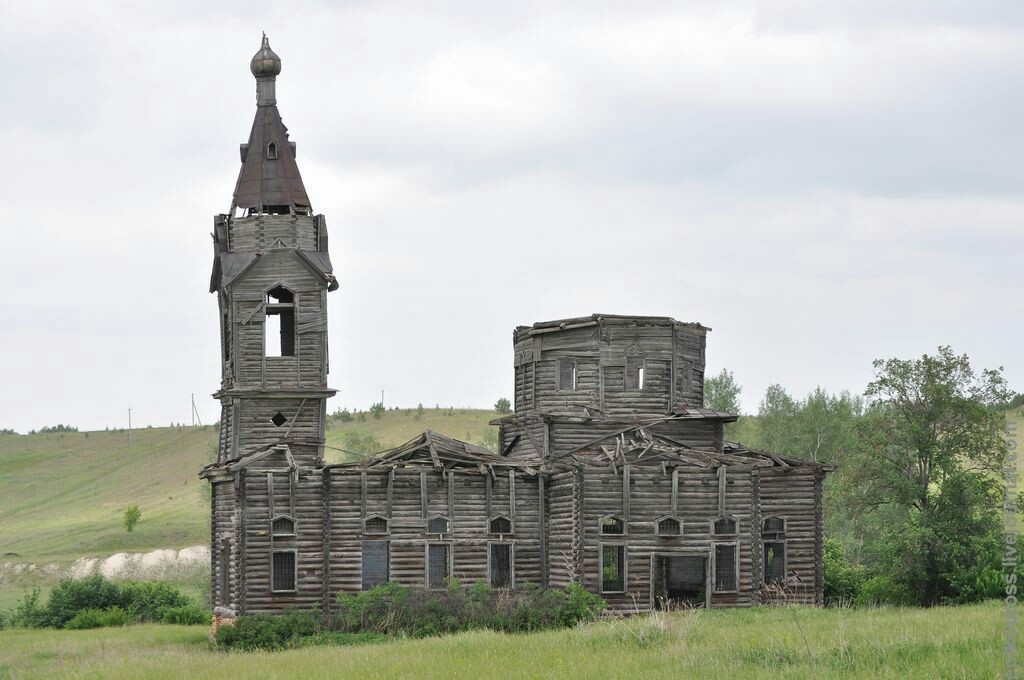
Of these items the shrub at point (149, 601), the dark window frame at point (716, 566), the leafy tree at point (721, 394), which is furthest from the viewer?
the leafy tree at point (721, 394)

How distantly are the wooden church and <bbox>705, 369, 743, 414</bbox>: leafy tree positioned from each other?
104ft

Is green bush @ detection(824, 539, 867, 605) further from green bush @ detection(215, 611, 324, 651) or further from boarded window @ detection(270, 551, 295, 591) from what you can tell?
boarded window @ detection(270, 551, 295, 591)

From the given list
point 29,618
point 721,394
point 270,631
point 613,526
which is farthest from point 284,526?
point 721,394

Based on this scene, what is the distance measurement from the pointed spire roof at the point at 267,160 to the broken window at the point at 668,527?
49.6 feet

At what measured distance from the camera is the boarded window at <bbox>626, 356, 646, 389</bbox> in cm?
4591

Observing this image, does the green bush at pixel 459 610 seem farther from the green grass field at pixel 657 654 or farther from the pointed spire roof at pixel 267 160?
the pointed spire roof at pixel 267 160

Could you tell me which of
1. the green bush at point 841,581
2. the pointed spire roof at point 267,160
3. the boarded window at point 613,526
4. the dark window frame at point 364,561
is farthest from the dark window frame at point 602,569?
the pointed spire roof at point 267,160

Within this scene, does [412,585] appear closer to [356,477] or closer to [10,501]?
[356,477]

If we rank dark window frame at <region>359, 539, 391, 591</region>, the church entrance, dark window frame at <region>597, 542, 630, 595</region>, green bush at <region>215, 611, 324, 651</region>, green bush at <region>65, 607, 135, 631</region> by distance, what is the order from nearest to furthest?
1. green bush at <region>215, 611, 324, 651</region>
2. dark window frame at <region>359, 539, 391, 591</region>
3. dark window frame at <region>597, 542, 630, 595</region>
4. the church entrance
5. green bush at <region>65, 607, 135, 631</region>

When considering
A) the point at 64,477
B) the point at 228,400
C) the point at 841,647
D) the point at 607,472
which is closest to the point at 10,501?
the point at 64,477

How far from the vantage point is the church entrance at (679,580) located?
41250mm

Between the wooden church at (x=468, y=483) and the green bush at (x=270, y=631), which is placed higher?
the wooden church at (x=468, y=483)

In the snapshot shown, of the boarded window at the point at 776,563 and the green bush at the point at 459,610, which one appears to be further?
the boarded window at the point at 776,563

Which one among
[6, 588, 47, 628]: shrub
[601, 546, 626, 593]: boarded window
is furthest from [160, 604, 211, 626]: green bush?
[601, 546, 626, 593]: boarded window
